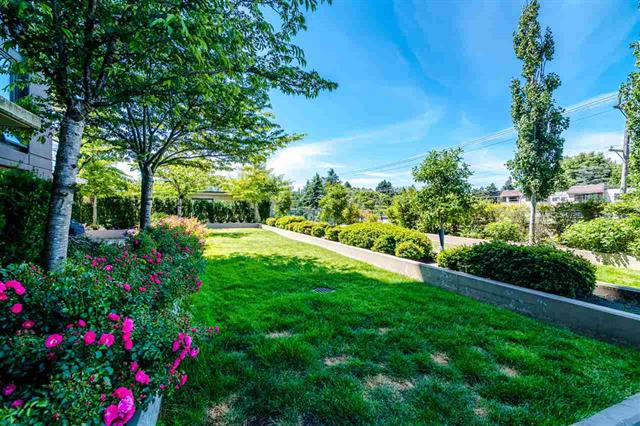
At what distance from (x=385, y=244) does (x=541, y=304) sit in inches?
153

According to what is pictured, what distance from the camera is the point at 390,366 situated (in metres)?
2.55

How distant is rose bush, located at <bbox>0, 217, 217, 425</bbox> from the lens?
3.57 feet

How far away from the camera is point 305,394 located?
212cm

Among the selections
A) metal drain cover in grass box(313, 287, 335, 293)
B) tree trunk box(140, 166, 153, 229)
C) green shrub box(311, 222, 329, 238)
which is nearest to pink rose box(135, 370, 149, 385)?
metal drain cover in grass box(313, 287, 335, 293)

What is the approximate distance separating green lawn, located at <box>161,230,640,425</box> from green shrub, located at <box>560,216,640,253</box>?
5.94 metres

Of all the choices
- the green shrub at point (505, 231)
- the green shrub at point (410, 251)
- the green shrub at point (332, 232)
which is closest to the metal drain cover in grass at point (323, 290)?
the green shrub at point (410, 251)

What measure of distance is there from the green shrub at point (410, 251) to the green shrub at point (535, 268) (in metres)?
1.32

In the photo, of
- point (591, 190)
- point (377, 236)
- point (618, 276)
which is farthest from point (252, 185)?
point (591, 190)

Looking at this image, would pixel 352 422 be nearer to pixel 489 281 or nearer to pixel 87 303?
pixel 87 303

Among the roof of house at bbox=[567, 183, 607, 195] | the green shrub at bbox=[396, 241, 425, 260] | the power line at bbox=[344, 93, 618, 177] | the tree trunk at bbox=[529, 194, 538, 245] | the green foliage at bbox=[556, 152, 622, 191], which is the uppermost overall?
the green foliage at bbox=[556, 152, 622, 191]

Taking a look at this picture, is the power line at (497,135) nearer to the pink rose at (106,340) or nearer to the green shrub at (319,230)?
Result: the green shrub at (319,230)

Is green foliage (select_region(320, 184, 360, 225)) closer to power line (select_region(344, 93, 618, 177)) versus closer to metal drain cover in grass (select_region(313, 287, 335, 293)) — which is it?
power line (select_region(344, 93, 618, 177))

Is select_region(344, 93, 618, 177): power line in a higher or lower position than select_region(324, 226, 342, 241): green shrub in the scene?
higher

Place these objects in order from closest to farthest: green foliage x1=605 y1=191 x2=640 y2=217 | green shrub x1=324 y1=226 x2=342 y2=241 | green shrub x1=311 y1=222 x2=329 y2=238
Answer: green foliage x1=605 y1=191 x2=640 y2=217 → green shrub x1=324 y1=226 x2=342 y2=241 → green shrub x1=311 y1=222 x2=329 y2=238
